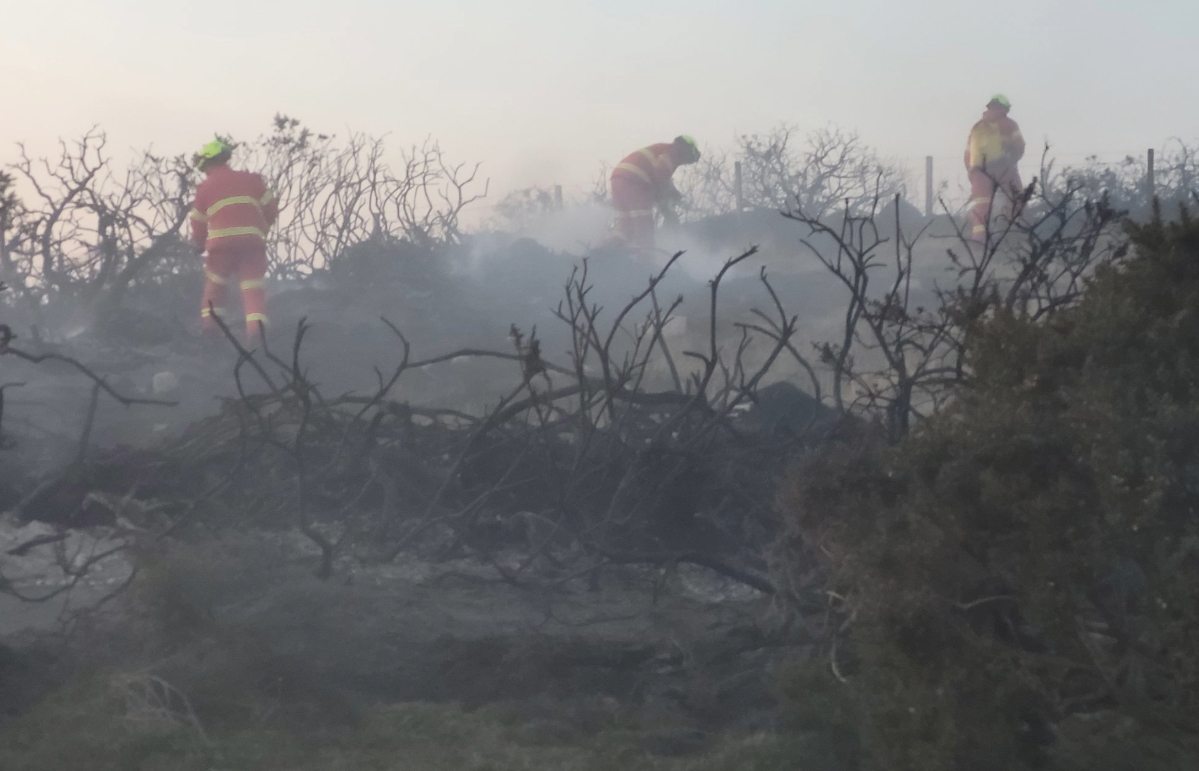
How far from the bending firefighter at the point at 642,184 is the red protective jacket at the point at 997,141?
9.34 feet

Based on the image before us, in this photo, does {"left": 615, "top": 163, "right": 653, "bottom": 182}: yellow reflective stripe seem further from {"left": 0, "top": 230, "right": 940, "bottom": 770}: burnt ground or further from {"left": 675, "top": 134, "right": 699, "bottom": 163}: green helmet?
{"left": 0, "top": 230, "right": 940, "bottom": 770}: burnt ground

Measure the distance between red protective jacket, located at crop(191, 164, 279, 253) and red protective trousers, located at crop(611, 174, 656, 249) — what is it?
4.77 metres

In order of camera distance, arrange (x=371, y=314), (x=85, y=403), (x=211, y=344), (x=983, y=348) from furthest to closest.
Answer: (x=371, y=314), (x=211, y=344), (x=85, y=403), (x=983, y=348)

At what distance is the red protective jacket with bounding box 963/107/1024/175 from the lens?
13.2m

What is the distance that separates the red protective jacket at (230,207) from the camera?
10.3 m

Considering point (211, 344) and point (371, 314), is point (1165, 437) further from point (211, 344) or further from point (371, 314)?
point (371, 314)

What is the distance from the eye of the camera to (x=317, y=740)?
162 inches

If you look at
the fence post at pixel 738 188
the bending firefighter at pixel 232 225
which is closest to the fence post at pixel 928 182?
the fence post at pixel 738 188

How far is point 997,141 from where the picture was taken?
13297 millimetres

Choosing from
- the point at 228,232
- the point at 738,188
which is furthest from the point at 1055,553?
the point at 738,188

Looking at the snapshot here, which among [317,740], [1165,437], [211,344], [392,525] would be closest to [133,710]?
[317,740]

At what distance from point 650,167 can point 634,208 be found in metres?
0.45

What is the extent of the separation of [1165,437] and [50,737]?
3176mm

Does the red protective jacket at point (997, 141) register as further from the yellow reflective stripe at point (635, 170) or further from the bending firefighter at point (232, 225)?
the bending firefighter at point (232, 225)
